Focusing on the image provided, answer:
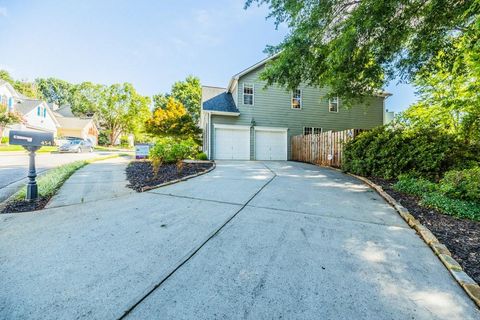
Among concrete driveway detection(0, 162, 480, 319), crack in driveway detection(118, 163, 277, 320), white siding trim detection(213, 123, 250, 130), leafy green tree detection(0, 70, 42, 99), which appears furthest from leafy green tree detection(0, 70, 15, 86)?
crack in driveway detection(118, 163, 277, 320)

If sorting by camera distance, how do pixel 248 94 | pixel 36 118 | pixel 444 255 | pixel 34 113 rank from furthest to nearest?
1. pixel 36 118
2. pixel 34 113
3. pixel 248 94
4. pixel 444 255

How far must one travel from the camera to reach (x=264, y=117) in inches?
541

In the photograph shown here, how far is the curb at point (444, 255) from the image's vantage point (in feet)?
5.92

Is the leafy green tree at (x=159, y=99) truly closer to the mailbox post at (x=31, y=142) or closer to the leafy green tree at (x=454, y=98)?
the mailbox post at (x=31, y=142)

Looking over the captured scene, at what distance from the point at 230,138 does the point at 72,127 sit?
35.3 metres

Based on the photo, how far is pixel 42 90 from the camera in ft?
185

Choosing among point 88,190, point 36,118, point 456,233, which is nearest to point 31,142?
point 88,190

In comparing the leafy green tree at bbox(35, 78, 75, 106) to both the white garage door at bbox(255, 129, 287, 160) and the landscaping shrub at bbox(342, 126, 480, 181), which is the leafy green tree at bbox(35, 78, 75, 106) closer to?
the white garage door at bbox(255, 129, 287, 160)

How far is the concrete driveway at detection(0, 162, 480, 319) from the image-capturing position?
1.58 metres

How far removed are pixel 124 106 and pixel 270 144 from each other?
1333 inches

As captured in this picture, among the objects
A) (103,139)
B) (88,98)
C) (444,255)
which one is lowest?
(444,255)

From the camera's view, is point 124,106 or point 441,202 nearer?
point 441,202

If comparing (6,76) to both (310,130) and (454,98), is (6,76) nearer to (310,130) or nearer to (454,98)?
(310,130)

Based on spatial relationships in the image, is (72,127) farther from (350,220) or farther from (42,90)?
(350,220)
